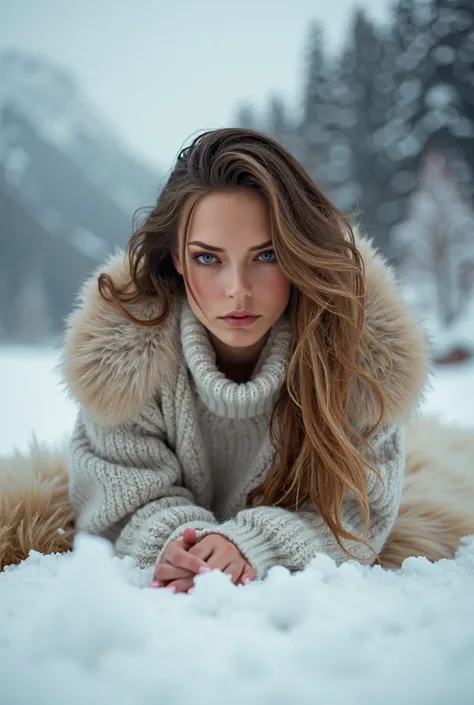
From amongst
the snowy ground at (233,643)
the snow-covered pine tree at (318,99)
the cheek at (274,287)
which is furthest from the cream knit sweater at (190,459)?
the snow-covered pine tree at (318,99)

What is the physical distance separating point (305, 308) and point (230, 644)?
738 mm

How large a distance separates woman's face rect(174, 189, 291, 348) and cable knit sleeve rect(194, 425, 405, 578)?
1.11 ft

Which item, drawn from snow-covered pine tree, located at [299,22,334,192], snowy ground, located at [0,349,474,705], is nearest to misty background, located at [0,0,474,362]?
snow-covered pine tree, located at [299,22,334,192]

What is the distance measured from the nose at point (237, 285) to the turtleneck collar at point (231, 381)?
0.16 meters

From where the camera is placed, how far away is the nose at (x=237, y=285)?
1117 mm

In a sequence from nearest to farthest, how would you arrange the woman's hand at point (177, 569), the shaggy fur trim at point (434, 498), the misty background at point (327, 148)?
the woman's hand at point (177, 569) < the shaggy fur trim at point (434, 498) < the misty background at point (327, 148)

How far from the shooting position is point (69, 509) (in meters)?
1.35

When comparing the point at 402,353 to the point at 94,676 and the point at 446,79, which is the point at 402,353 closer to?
the point at 94,676

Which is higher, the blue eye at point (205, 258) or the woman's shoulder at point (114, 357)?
the blue eye at point (205, 258)

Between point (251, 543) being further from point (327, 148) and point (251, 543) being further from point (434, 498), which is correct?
point (327, 148)

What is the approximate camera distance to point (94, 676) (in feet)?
1.82

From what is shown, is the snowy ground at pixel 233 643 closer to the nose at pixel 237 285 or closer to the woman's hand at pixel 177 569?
the woman's hand at pixel 177 569

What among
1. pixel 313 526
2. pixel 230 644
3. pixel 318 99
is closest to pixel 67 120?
pixel 318 99

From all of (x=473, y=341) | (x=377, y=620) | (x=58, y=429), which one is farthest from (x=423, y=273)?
(x=377, y=620)
